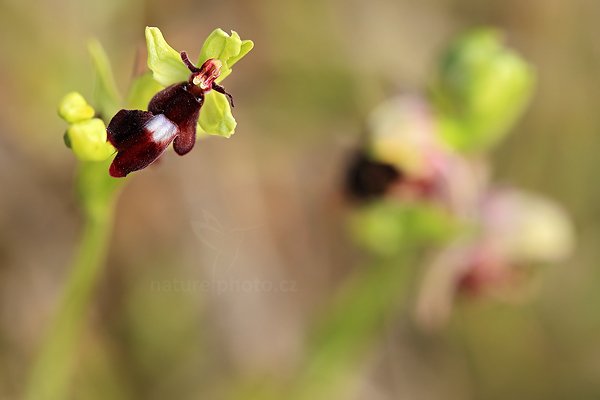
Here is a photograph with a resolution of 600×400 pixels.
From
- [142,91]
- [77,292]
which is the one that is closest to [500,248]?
[77,292]

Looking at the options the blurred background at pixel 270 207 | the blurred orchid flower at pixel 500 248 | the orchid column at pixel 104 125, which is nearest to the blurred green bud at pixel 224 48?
the orchid column at pixel 104 125

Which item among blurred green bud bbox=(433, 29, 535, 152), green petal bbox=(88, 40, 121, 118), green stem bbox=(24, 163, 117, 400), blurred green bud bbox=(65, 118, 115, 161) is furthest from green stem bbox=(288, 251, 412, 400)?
blurred green bud bbox=(65, 118, 115, 161)

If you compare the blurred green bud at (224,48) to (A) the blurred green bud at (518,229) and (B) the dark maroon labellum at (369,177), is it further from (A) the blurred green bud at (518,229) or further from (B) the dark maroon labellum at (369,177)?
(A) the blurred green bud at (518,229)

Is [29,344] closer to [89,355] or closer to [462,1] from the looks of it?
[89,355]

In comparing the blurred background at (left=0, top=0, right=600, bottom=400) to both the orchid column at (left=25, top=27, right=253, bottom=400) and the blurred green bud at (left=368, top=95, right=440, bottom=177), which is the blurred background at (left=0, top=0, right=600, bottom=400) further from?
the orchid column at (left=25, top=27, right=253, bottom=400)

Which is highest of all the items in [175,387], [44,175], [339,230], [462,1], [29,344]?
[462,1]

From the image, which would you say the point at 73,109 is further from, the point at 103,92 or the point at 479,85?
the point at 479,85

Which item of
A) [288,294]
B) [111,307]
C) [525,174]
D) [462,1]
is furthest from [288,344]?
[462,1]
